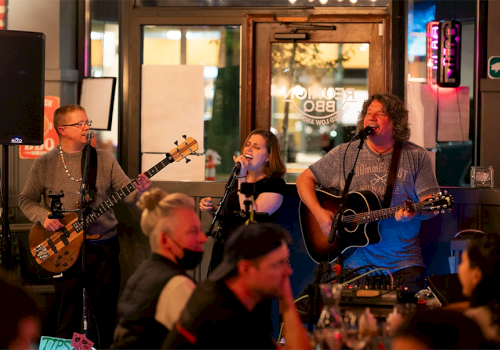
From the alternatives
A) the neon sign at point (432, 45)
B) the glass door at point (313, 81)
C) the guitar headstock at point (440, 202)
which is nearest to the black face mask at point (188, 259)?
the guitar headstock at point (440, 202)

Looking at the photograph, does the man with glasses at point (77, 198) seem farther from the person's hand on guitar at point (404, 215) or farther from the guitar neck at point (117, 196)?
the person's hand on guitar at point (404, 215)

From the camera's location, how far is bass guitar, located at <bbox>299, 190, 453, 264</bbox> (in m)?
3.66

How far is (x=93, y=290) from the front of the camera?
180 inches

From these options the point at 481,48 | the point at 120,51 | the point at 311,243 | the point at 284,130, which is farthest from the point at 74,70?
the point at 481,48

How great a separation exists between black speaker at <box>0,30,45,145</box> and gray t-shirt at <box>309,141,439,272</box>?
2.36 meters

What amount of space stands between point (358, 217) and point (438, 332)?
2405mm

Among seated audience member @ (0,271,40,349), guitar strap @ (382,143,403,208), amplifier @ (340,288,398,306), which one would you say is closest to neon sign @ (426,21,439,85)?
guitar strap @ (382,143,403,208)

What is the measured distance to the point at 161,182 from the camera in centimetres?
524

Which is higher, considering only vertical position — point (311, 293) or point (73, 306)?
point (311, 293)

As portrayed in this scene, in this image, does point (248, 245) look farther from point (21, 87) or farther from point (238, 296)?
point (21, 87)

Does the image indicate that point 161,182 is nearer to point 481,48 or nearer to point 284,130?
point 284,130

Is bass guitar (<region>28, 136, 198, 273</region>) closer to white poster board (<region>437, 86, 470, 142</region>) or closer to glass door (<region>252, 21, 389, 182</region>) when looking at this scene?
glass door (<region>252, 21, 389, 182</region>)

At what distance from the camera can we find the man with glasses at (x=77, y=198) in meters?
4.49

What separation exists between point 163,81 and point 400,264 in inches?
114
